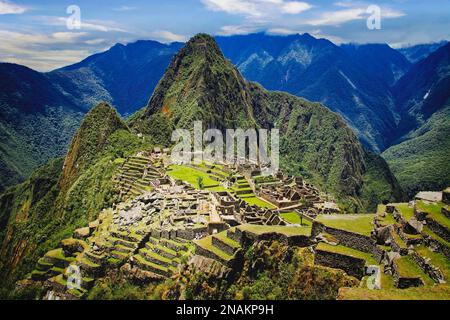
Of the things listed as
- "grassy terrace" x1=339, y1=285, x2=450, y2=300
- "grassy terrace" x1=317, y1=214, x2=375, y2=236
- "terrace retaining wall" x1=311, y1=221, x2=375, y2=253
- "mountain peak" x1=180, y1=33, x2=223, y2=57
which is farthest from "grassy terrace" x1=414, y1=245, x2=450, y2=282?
"mountain peak" x1=180, y1=33, x2=223, y2=57

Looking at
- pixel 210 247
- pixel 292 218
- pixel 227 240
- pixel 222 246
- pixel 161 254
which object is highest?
pixel 227 240

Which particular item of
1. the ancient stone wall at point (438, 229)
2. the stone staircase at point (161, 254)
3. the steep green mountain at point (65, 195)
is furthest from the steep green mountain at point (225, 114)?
the ancient stone wall at point (438, 229)

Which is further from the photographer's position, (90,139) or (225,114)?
(225,114)

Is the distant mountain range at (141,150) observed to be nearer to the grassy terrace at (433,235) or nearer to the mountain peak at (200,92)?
the mountain peak at (200,92)

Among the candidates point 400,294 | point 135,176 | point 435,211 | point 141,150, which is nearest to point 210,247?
point 400,294

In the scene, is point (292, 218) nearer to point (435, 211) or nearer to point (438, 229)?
point (435, 211)
